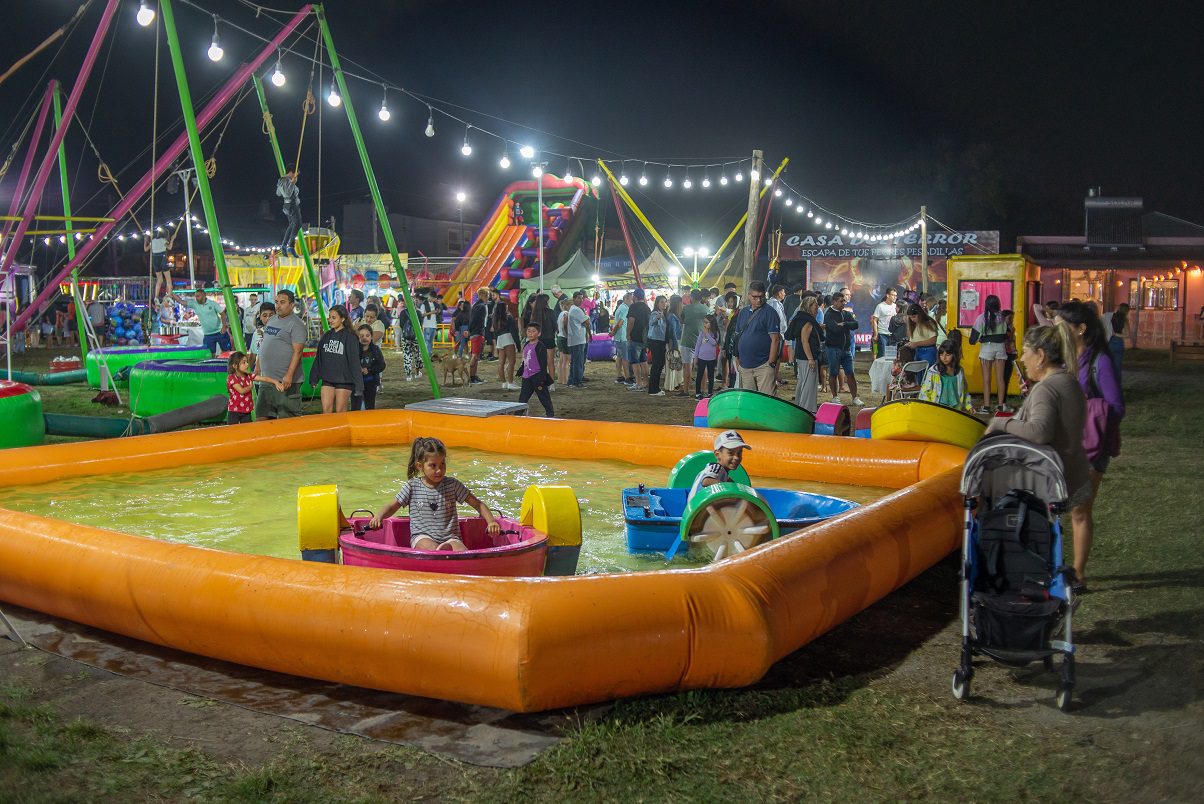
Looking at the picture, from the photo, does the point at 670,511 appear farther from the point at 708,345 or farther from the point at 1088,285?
the point at 1088,285

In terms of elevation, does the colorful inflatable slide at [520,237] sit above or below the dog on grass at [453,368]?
above

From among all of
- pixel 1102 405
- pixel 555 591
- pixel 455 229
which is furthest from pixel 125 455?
pixel 455 229

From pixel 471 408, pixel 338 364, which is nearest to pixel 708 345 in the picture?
pixel 471 408

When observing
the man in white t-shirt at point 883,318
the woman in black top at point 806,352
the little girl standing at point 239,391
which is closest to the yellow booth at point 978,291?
the man in white t-shirt at point 883,318

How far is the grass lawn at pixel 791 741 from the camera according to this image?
3570 millimetres

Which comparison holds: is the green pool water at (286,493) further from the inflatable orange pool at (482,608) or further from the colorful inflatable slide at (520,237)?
the colorful inflatable slide at (520,237)

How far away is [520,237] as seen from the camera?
109ft

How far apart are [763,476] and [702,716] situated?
233 inches

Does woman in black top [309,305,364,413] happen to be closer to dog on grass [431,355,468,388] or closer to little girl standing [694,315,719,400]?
little girl standing [694,315,719,400]

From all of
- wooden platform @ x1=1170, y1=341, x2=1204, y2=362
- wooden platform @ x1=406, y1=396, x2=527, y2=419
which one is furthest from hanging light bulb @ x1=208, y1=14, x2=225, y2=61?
wooden platform @ x1=1170, y1=341, x2=1204, y2=362

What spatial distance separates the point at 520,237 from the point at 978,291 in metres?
18.9

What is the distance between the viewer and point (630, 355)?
18688mm

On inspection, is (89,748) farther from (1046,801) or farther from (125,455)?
(125,455)

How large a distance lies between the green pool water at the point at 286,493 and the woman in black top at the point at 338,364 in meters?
0.79
